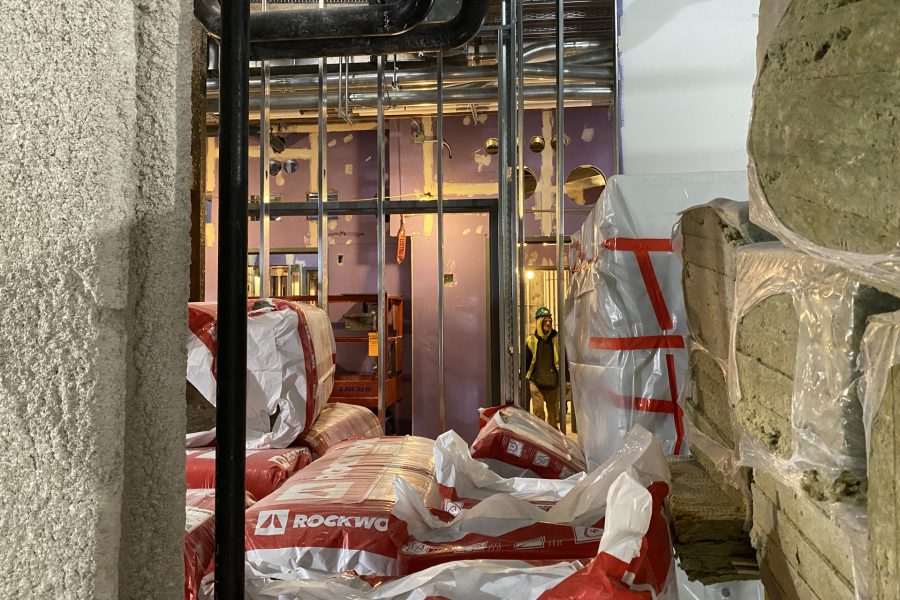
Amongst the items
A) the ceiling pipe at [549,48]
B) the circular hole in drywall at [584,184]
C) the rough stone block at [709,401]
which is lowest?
the rough stone block at [709,401]

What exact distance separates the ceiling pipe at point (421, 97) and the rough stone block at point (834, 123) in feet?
13.4

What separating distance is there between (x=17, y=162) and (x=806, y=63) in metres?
0.68

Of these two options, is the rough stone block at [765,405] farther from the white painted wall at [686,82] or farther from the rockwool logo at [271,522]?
the white painted wall at [686,82]

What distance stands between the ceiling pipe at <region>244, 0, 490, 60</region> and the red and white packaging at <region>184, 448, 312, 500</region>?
1225 millimetres

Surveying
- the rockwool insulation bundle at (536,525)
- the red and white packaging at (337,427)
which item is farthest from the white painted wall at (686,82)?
the rockwool insulation bundle at (536,525)

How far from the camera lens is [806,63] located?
0.62 meters

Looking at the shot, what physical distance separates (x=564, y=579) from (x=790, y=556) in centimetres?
29

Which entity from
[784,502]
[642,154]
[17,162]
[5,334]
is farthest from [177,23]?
[642,154]

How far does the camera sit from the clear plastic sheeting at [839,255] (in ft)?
1.67

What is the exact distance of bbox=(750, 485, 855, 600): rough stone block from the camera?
2.49 ft

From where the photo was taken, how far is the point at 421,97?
4.99 m

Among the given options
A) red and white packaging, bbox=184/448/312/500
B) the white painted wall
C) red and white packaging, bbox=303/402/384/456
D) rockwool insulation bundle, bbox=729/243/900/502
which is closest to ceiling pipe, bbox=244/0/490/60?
rockwool insulation bundle, bbox=729/243/900/502

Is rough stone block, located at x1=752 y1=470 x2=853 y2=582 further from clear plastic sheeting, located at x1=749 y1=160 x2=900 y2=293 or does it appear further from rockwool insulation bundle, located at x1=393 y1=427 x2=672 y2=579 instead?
clear plastic sheeting, located at x1=749 y1=160 x2=900 y2=293

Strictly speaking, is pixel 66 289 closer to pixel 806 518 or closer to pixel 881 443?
pixel 881 443
